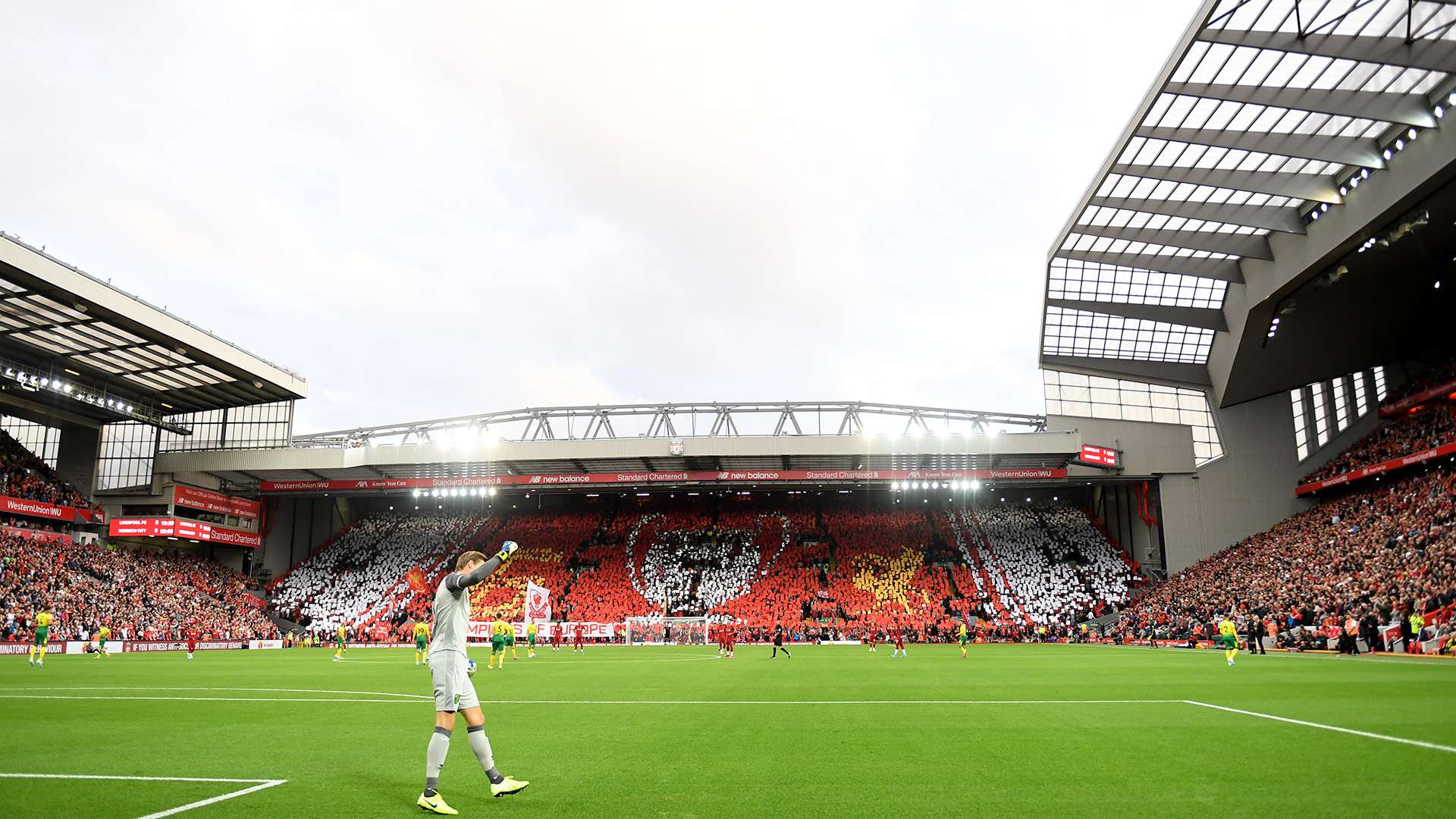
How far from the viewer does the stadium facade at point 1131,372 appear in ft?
88.6

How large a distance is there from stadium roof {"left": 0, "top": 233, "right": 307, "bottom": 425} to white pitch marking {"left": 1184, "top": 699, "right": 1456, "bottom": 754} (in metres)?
42.6

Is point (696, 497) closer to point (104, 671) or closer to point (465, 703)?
point (104, 671)

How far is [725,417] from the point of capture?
2235 inches

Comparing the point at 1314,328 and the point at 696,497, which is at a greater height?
the point at 1314,328

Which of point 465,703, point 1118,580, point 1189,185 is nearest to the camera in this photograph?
point 465,703

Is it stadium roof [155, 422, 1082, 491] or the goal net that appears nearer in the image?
the goal net

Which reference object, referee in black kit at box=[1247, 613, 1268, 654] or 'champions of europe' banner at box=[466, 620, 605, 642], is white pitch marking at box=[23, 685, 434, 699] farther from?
'champions of europe' banner at box=[466, 620, 605, 642]

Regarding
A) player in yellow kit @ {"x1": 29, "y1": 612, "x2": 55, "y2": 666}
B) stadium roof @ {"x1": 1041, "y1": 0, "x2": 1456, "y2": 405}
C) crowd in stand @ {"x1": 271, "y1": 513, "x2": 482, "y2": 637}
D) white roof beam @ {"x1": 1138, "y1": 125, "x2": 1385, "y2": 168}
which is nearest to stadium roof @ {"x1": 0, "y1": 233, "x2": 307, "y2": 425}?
crowd in stand @ {"x1": 271, "y1": 513, "x2": 482, "y2": 637}

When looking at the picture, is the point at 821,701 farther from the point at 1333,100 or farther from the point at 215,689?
the point at 1333,100

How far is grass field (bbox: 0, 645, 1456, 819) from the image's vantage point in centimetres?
648

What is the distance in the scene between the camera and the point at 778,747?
929cm

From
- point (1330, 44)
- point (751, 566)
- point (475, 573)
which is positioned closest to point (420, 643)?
point (751, 566)

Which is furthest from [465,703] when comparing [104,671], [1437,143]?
[1437,143]

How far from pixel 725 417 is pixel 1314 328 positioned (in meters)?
33.6
